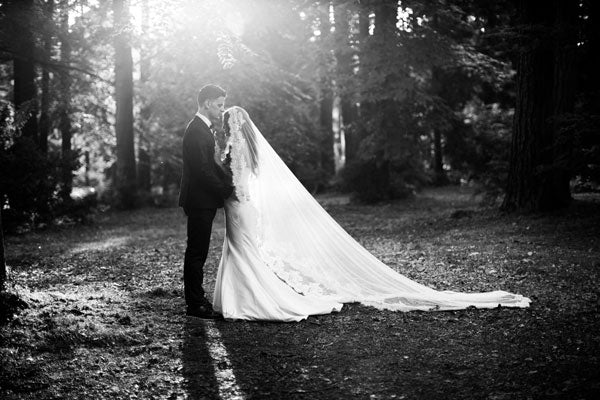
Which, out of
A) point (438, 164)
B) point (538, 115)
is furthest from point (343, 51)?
point (438, 164)

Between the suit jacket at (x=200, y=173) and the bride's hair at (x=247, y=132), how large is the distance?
0.39 meters

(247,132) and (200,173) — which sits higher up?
(247,132)

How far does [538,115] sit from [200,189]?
994 cm

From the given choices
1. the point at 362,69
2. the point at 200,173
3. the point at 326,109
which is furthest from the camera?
the point at 326,109

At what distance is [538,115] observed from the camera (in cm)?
1368

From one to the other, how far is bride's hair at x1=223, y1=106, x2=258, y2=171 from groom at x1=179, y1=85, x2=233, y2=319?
1.05ft

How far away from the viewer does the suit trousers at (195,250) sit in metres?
6.79

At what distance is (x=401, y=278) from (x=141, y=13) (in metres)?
5.91

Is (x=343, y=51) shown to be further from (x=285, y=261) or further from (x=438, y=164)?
(x=285, y=261)

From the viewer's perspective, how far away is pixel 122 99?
73.5 feet

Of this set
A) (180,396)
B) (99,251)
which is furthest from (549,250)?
(99,251)

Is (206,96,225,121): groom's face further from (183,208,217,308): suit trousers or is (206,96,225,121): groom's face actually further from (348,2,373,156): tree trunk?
(348,2,373,156): tree trunk

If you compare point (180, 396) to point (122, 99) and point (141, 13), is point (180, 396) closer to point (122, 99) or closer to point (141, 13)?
point (141, 13)

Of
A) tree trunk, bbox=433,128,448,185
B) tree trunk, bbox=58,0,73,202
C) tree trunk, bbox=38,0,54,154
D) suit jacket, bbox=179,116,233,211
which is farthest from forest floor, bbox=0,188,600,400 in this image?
tree trunk, bbox=433,128,448,185
